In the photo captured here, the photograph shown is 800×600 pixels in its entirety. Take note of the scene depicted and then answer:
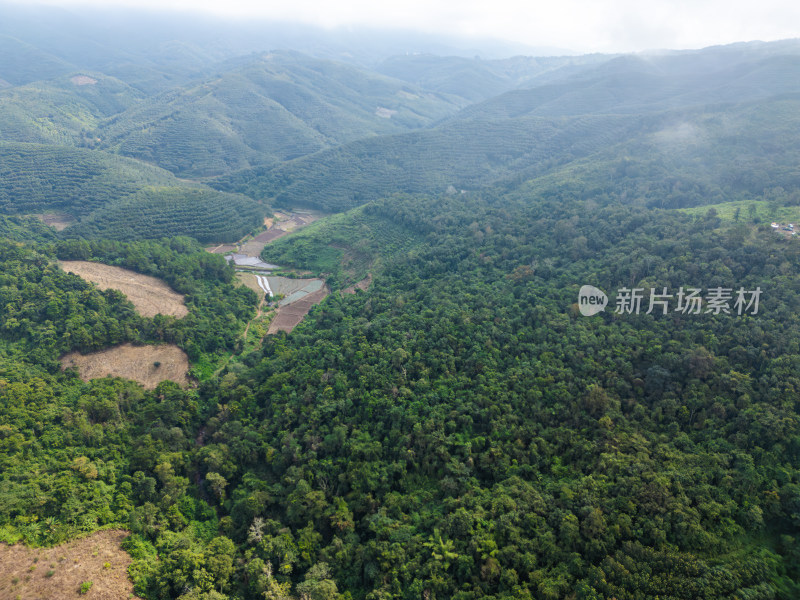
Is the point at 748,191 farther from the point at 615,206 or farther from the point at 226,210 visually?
the point at 226,210

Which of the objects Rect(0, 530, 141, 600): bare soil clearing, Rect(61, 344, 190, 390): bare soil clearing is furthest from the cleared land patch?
Rect(0, 530, 141, 600): bare soil clearing

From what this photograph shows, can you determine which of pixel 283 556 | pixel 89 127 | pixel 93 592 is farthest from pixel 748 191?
pixel 89 127

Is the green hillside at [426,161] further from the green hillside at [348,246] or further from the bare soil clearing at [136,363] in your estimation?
the bare soil clearing at [136,363]

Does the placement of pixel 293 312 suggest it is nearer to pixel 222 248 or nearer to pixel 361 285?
pixel 361 285

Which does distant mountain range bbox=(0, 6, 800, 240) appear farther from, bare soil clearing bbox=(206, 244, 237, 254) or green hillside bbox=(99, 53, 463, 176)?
bare soil clearing bbox=(206, 244, 237, 254)

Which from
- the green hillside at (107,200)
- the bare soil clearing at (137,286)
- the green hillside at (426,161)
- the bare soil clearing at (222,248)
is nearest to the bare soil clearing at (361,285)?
the bare soil clearing at (137,286)
